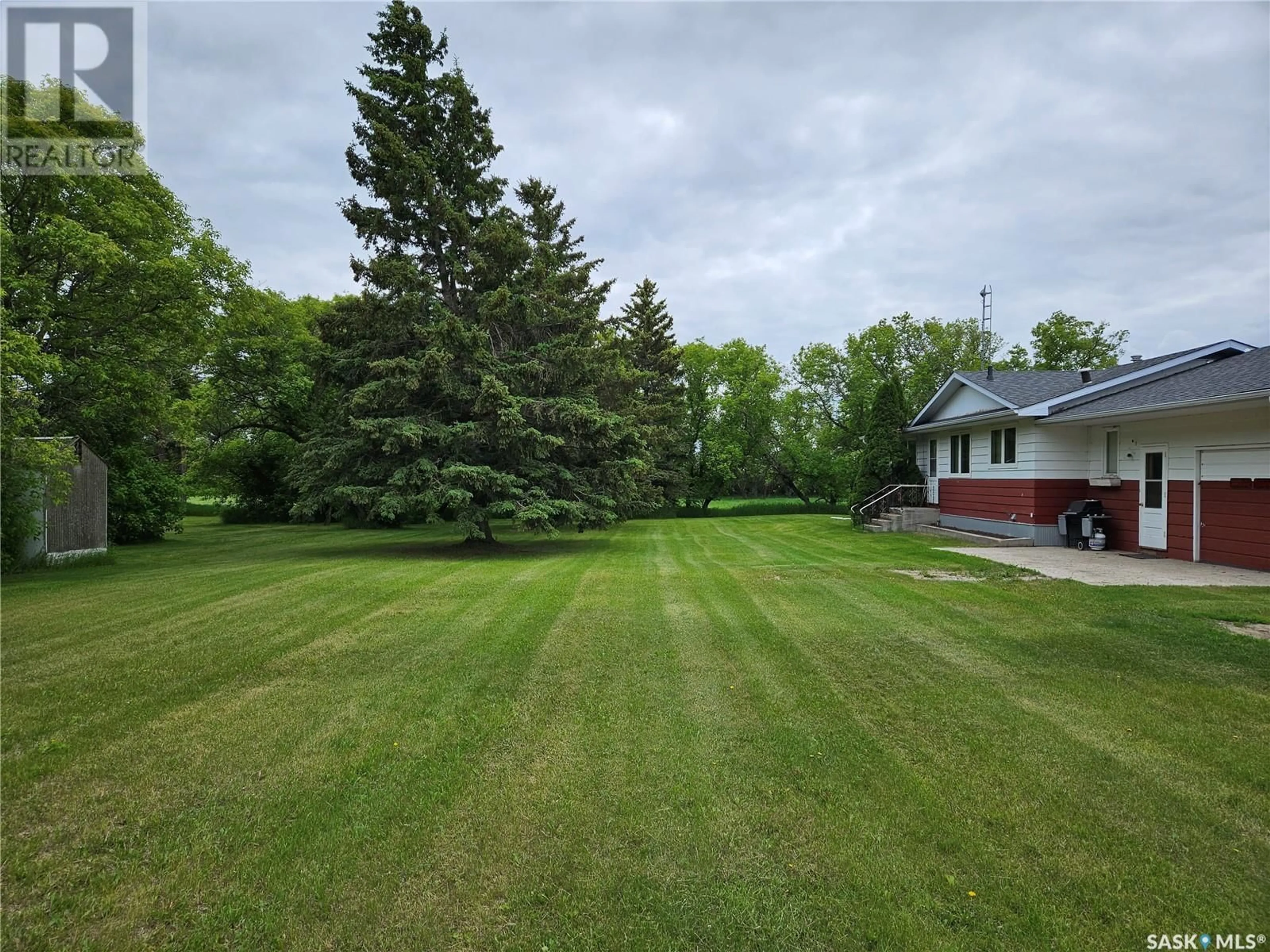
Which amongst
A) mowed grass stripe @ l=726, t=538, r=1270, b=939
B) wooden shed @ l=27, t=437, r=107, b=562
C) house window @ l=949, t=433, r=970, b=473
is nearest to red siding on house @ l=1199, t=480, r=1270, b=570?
house window @ l=949, t=433, r=970, b=473

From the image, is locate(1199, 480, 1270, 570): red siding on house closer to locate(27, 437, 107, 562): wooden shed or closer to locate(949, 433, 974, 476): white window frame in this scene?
locate(949, 433, 974, 476): white window frame

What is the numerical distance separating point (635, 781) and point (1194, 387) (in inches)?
518

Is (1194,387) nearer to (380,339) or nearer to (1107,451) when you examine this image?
(1107,451)

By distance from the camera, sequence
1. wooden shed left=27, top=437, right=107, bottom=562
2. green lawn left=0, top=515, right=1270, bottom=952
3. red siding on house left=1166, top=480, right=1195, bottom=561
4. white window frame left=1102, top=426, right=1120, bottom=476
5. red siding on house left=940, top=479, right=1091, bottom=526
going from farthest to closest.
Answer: red siding on house left=940, top=479, right=1091, bottom=526 → white window frame left=1102, top=426, right=1120, bottom=476 → wooden shed left=27, top=437, right=107, bottom=562 → red siding on house left=1166, top=480, right=1195, bottom=561 → green lawn left=0, top=515, right=1270, bottom=952

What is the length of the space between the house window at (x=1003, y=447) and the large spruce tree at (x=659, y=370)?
45.8 ft

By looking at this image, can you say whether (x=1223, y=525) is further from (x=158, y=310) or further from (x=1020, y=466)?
(x=158, y=310)

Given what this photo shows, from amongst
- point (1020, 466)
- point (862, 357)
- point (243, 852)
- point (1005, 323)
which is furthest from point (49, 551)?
point (1005, 323)

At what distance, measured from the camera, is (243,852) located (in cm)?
257

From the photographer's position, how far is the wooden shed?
1158 centimetres

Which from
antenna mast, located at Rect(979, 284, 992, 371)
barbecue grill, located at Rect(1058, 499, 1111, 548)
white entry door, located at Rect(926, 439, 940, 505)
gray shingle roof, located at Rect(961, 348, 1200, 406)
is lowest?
barbecue grill, located at Rect(1058, 499, 1111, 548)

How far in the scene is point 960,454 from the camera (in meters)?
18.0

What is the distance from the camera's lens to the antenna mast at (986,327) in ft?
109

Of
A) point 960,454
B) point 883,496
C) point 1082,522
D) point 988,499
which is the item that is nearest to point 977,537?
point 988,499

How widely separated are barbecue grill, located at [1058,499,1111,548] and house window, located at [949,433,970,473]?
12.6 ft
